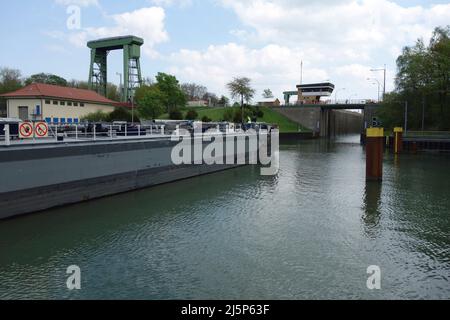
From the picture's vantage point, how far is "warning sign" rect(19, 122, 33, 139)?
1858 centimetres

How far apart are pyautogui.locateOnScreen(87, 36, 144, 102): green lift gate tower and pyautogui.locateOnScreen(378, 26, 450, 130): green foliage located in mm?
52529

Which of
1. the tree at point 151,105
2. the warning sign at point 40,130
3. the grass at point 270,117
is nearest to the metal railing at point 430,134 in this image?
the grass at point 270,117

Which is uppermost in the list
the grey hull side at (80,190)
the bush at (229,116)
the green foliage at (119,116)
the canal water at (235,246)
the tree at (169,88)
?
the tree at (169,88)

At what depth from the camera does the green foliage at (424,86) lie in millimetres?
58969

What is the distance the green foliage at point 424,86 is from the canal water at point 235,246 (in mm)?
42089

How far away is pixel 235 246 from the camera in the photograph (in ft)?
45.0

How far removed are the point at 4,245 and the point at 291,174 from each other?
893 inches

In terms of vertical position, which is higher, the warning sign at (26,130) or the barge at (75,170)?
the warning sign at (26,130)

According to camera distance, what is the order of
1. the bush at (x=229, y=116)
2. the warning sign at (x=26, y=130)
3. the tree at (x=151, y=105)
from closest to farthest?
the warning sign at (x=26, y=130) → the tree at (x=151, y=105) → the bush at (x=229, y=116)

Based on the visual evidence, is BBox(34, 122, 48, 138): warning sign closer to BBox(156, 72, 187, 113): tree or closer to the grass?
BBox(156, 72, 187, 113): tree

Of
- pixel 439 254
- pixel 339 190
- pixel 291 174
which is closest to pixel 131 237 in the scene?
pixel 439 254

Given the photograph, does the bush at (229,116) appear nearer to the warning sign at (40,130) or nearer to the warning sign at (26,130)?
the warning sign at (40,130)

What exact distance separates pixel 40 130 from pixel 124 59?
68641 mm

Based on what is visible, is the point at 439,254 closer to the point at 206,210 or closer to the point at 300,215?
the point at 300,215
